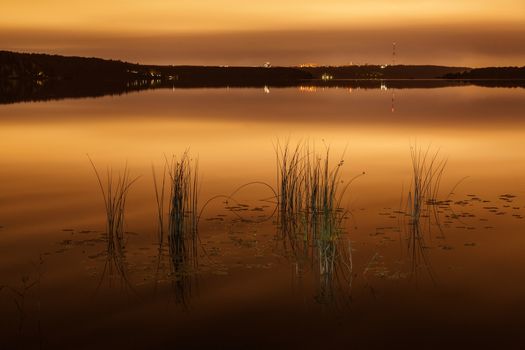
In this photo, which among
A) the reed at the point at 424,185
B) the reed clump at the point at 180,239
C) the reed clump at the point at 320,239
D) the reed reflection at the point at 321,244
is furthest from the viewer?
the reed at the point at 424,185

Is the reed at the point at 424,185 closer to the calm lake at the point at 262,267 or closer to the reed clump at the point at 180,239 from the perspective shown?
the calm lake at the point at 262,267

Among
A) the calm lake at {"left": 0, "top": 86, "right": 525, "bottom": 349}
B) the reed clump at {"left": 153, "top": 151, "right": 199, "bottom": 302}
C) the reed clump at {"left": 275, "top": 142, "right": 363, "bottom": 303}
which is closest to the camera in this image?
the calm lake at {"left": 0, "top": 86, "right": 525, "bottom": 349}

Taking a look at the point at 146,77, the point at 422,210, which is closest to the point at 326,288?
the point at 422,210

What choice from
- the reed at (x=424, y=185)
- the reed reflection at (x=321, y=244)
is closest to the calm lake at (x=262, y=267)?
the reed reflection at (x=321, y=244)

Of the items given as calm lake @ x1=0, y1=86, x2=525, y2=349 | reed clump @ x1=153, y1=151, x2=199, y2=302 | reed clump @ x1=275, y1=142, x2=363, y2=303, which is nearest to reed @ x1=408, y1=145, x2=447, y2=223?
calm lake @ x1=0, y1=86, x2=525, y2=349

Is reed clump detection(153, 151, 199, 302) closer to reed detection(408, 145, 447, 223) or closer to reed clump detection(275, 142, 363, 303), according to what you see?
reed clump detection(275, 142, 363, 303)

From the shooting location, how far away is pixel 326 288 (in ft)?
26.0

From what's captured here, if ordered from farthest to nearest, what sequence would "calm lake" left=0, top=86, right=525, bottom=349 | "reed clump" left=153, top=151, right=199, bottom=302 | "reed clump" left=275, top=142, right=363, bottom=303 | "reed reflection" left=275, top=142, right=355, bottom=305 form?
"reed clump" left=153, top=151, right=199, bottom=302
"reed clump" left=275, top=142, right=363, bottom=303
"reed reflection" left=275, top=142, right=355, bottom=305
"calm lake" left=0, top=86, right=525, bottom=349

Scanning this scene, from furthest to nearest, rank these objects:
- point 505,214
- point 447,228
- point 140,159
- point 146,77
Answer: point 146,77 → point 140,159 → point 505,214 → point 447,228

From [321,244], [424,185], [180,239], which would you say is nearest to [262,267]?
[321,244]

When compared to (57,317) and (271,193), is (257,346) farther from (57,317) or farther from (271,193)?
(271,193)

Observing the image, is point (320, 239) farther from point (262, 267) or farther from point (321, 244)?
point (262, 267)

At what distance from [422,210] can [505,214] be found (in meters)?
1.40

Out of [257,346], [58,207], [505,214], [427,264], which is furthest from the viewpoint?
[58,207]
